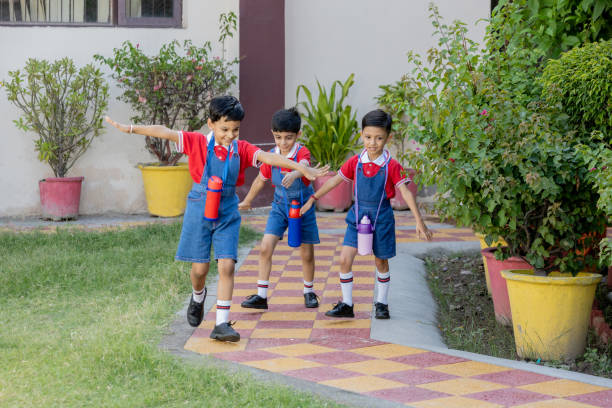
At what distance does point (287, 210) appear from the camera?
17.7ft

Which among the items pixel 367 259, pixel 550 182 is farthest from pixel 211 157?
pixel 367 259

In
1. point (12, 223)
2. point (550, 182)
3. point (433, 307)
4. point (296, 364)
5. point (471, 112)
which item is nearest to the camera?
point (296, 364)

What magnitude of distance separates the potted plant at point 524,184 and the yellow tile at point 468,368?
2.36 ft

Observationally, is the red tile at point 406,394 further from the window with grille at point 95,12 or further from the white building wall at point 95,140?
the window with grille at point 95,12

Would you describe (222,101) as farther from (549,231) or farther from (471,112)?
(549,231)

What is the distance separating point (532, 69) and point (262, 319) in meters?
2.26

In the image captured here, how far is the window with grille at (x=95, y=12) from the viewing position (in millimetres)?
9469

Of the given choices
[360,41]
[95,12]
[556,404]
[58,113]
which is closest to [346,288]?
[556,404]

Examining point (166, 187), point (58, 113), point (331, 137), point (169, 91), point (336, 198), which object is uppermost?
point (169, 91)

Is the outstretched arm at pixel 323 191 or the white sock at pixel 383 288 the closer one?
the outstretched arm at pixel 323 191

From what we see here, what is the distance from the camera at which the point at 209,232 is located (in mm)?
4738

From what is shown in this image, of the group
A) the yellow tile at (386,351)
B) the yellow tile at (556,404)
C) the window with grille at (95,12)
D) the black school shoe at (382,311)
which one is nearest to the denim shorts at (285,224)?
the black school shoe at (382,311)

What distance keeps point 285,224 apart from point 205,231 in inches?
33.3

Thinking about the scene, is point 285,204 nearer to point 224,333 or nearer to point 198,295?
point 198,295
